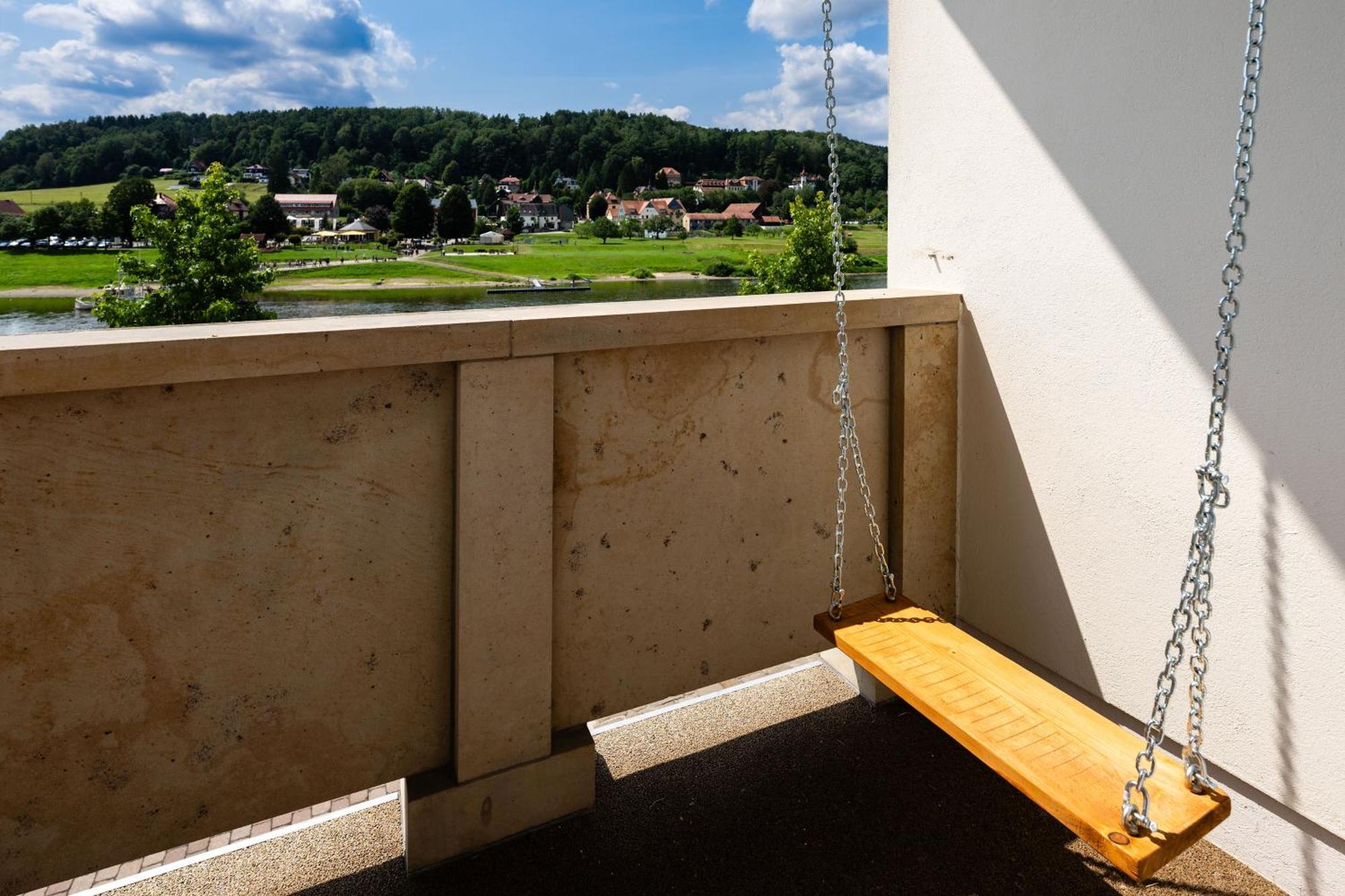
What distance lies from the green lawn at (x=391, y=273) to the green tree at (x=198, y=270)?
7093 mm

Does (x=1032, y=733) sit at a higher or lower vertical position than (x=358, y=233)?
lower

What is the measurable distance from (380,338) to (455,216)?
12166mm

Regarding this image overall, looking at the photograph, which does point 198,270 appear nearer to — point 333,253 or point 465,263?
point 333,253

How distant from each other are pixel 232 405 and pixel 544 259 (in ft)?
37.6

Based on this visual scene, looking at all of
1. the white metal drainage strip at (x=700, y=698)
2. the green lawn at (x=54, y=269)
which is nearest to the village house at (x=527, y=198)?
the green lawn at (x=54, y=269)

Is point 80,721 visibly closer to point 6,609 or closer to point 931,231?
point 6,609

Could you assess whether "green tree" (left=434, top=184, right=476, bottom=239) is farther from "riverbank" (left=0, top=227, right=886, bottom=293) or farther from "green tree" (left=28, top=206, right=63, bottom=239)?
"green tree" (left=28, top=206, right=63, bottom=239)

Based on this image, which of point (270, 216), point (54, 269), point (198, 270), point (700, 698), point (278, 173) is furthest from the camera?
point (198, 270)

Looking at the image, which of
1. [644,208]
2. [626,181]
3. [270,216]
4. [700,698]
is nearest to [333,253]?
[270,216]

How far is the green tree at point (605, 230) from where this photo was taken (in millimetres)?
13531

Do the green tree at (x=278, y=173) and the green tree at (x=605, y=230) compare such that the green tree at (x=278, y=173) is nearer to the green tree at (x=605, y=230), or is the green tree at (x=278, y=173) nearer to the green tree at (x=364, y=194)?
the green tree at (x=364, y=194)

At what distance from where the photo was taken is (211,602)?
1876mm

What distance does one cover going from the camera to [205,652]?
1.89m

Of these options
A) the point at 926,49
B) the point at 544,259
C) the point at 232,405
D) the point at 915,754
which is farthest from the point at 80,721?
the point at 544,259
